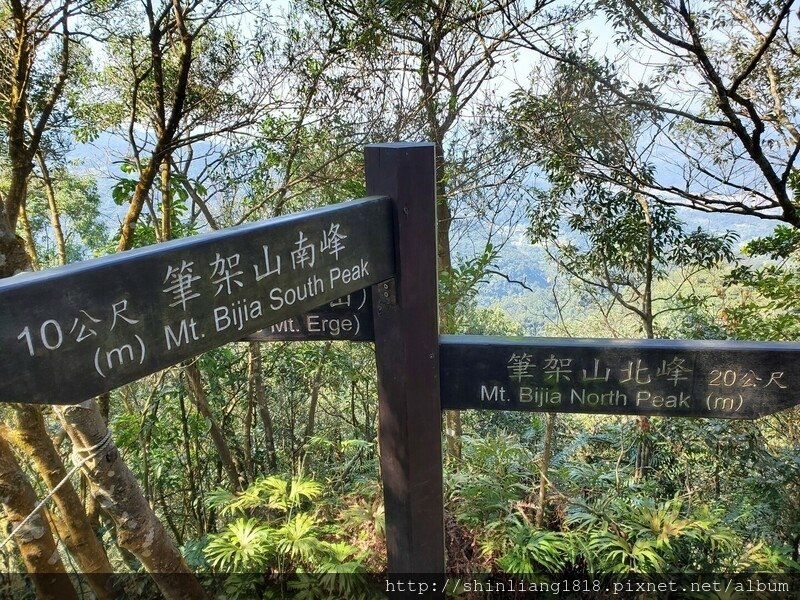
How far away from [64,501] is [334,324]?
264 cm

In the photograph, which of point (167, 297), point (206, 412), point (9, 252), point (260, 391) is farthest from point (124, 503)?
point (260, 391)

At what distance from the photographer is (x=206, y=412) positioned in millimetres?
4391

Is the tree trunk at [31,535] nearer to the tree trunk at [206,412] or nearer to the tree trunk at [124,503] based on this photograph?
the tree trunk at [124,503]

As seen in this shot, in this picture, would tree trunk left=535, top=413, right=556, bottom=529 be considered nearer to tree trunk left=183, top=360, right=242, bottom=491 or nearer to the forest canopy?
the forest canopy

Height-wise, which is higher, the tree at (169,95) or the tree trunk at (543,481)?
the tree at (169,95)

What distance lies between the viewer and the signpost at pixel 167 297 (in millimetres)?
782

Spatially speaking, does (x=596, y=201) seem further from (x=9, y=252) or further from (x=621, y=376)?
(x=9, y=252)

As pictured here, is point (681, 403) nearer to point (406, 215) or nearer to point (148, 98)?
point (406, 215)

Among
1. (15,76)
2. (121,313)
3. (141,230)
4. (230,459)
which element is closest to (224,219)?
(141,230)

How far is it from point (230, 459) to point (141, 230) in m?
2.17

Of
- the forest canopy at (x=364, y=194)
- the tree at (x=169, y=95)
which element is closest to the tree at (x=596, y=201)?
the forest canopy at (x=364, y=194)

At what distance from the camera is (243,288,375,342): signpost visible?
4.93ft

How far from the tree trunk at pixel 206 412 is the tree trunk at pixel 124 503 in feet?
5.73

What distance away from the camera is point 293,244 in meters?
1.20
